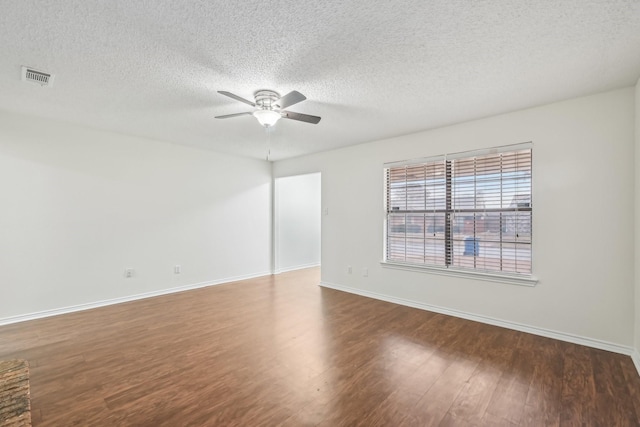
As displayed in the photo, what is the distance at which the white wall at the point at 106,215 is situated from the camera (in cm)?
344

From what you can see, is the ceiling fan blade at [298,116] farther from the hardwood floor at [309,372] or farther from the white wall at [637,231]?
the white wall at [637,231]

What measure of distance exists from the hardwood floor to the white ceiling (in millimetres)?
2425

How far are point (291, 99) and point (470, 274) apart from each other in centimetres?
290

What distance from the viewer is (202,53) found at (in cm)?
209

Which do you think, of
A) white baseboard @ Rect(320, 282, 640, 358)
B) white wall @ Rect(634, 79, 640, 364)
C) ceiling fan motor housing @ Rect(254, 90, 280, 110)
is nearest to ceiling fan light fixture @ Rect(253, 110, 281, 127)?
ceiling fan motor housing @ Rect(254, 90, 280, 110)

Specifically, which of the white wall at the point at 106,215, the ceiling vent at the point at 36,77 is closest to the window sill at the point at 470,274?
the white wall at the point at 106,215

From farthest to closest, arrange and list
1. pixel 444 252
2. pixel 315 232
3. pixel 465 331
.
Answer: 1. pixel 315 232
2. pixel 444 252
3. pixel 465 331

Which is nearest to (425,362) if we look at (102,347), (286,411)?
(286,411)

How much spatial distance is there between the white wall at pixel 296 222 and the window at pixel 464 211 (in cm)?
266

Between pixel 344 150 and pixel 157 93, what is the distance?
289 cm

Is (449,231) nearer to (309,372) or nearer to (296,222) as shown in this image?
(309,372)

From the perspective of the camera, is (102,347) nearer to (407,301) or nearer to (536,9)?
(407,301)

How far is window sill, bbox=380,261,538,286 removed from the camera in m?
3.12

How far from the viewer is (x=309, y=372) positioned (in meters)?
2.30
